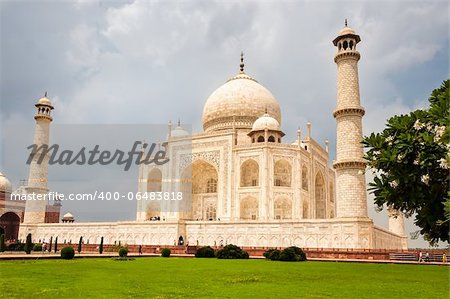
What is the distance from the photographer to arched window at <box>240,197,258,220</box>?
77.3ft

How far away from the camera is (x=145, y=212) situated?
86.3 feet

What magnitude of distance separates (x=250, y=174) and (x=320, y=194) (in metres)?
5.72

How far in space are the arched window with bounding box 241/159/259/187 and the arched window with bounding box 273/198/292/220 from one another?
1966mm

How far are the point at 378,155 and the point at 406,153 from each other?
365 mm

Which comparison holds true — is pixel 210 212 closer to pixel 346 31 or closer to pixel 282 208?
pixel 282 208

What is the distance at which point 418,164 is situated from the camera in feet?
15.7

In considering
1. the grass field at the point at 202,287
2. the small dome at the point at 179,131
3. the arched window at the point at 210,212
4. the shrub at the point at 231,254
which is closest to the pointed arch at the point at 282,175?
the arched window at the point at 210,212

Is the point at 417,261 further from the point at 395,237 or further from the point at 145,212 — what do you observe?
the point at 145,212

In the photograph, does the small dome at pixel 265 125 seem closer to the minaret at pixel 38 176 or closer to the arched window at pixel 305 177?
the arched window at pixel 305 177

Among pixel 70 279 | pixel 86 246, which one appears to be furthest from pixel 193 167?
pixel 70 279

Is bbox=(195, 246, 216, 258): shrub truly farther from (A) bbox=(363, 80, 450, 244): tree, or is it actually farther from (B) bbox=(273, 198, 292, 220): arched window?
(A) bbox=(363, 80, 450, 244): tree

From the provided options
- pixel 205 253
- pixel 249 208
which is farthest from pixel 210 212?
pixel 205 253

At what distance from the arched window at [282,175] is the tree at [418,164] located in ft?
64.4

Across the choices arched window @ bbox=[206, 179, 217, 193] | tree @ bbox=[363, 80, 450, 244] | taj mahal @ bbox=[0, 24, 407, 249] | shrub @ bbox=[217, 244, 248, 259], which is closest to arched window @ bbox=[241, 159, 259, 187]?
taj mahal @ bbox=[0, 24, 407, 249]
